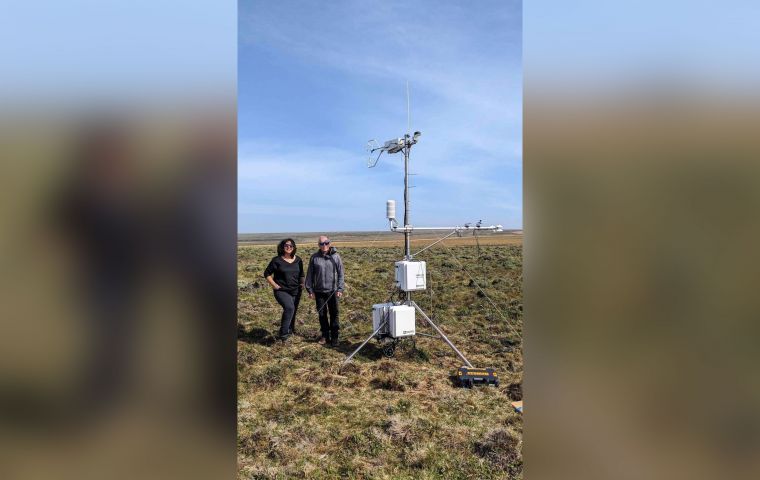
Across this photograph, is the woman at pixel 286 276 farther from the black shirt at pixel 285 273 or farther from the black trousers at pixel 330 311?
the black trousers at pixel 330 311

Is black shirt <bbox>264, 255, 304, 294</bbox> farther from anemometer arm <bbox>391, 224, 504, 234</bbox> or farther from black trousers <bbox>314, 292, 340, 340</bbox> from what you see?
anemometer arm <bbox>391, 224, 504, 234</bbox>

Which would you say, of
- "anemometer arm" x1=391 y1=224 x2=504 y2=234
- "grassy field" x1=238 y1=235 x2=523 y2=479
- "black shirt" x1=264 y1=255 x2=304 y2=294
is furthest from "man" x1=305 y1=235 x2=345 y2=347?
"anemometer arm" x1=391 y1=224 x2=504 y2=234

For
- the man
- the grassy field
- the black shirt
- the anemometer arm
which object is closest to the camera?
the grassy field

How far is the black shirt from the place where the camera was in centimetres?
675

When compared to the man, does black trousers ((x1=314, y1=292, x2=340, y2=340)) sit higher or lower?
lower

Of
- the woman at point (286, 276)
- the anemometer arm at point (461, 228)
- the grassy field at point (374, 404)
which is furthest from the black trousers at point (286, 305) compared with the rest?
the anemometer arm at point (461, 228)

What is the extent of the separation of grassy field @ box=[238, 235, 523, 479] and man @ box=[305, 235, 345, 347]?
2.26 feet

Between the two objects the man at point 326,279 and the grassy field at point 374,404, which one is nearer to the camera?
the grassy field at point 374,404

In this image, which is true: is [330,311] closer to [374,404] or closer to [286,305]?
[286,305]

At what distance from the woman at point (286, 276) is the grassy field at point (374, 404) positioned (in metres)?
0.66

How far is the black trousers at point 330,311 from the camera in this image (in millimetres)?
6953

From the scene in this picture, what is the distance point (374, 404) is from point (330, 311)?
8.32 ft

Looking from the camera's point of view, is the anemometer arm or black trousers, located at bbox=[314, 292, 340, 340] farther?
black trousers, located at bbox=[314, 292, 340, 340]
